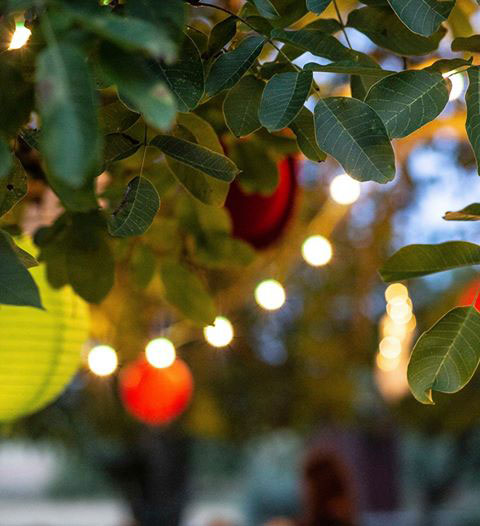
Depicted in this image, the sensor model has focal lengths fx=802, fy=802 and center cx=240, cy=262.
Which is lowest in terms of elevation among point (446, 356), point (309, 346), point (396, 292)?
point (446, 356)

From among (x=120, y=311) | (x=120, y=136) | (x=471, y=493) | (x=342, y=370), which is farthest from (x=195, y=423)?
(x=471, y=493)

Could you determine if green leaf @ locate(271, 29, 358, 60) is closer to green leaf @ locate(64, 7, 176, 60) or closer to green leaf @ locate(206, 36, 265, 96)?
green leaf @ locate(206, 36, 265, 96)

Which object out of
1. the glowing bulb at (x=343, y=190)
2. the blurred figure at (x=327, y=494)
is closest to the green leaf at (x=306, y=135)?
the glowing bulb at (x=343, y=190)

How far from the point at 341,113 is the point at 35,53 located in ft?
0.42

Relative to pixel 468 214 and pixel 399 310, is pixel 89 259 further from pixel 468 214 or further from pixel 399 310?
pixel 399 310

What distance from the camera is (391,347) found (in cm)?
240

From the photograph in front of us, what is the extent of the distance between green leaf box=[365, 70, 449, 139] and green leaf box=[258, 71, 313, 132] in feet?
0.10

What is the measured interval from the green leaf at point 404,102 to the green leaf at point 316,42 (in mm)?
36

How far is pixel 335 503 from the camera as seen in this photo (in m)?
2.93

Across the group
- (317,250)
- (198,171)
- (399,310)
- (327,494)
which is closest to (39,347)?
(198,171)

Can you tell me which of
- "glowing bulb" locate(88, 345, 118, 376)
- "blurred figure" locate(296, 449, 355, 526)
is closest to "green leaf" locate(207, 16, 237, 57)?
"glowing bulb" locate(88, 345, 118, 376)

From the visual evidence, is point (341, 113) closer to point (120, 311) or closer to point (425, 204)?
point (120, 311)

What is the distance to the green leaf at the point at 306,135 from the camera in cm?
→ 40

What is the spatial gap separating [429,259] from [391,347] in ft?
6.75
